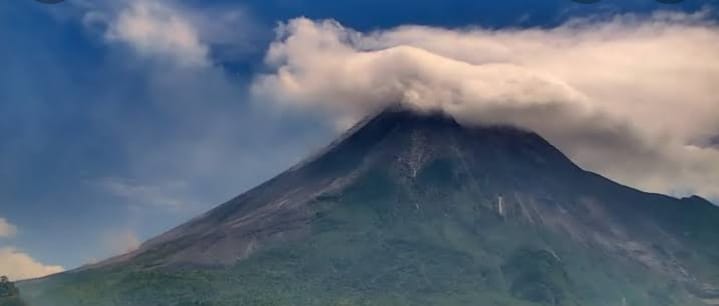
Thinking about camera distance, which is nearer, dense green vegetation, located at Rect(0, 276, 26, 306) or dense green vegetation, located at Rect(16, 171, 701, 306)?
dense green vegetation, located at Rect(0, 276, 26, 306)

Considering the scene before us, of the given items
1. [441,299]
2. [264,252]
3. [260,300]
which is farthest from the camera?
[264,252]

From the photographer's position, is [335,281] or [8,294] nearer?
[8,294]

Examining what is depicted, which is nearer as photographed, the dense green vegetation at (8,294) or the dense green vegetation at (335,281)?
the dense green vegetation at (8,294)

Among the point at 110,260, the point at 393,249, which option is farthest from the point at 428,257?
the point at 110,260

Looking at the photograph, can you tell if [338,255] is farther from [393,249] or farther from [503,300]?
[503,300]

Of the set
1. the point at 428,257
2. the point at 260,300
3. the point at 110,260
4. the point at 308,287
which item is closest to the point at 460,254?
the point at 428,257

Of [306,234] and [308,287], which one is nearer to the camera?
[308,287]

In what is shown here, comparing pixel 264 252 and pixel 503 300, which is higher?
pixel 264 252

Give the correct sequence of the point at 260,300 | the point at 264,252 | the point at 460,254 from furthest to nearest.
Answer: the point at 460,254 < the point at 264,252 < the point at 260,300

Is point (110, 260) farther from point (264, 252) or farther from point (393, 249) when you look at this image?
point (393, 249)
